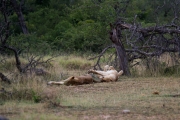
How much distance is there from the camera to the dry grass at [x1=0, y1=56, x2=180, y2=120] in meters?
7.02

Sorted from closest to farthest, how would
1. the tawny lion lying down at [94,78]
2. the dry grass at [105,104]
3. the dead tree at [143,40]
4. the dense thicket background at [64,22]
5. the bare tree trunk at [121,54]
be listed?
the dry grass at [105,104] → the tawny lion lying down at [94,78] → the dead tree at [143,40] → the bare tree trunk at [121,54] → the dense thicket background at [64,22]

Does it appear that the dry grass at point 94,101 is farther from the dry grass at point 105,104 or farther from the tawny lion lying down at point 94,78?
the tawny lion lying down at point 94,78

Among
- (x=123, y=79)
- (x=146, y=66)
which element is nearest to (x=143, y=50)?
(x=146, y=66)

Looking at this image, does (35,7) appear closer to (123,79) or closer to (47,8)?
(47,8)

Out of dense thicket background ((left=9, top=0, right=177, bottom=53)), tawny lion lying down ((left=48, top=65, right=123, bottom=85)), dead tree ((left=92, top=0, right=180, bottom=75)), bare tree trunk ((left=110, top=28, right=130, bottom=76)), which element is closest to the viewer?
tawny lion lying down ((left=48, top=65, right=123, bottom=85))

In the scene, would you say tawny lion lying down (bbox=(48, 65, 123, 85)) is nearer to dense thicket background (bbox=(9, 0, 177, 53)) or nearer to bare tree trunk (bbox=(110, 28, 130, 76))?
bare tree trunk (bbox=(110, 28, 130, 76))

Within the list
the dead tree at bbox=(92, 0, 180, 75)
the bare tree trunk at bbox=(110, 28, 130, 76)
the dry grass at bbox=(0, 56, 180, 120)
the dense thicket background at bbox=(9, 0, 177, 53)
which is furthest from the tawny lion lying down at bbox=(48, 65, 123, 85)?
the dense thicket background at bbox=(9, 0, 177, 53)

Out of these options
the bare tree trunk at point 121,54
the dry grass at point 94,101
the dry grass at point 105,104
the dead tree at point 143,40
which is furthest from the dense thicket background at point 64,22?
the dry grass at point 105,104

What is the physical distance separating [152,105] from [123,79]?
4.84m

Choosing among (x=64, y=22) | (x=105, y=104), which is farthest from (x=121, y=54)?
(x=64, y=22)

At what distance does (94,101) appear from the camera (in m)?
8.55

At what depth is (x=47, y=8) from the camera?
3019 cm

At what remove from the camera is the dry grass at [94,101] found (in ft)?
23.0

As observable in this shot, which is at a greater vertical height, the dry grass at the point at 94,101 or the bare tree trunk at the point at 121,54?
the bare tree trunk at the point at 121,54
